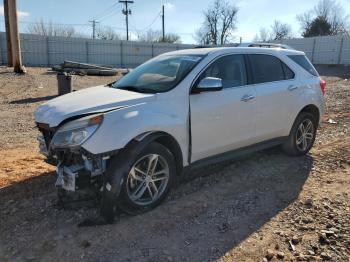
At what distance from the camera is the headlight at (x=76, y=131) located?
368 centimetres

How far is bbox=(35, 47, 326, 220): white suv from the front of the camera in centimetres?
376

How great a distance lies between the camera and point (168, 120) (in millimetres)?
4145

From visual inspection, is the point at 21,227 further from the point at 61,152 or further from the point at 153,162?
the point at 153,162

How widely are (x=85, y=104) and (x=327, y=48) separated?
34.1 metres

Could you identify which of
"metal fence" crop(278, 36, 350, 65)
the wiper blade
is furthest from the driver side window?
"metal fence" crop(278, 36, 350, 65)

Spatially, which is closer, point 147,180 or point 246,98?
point 147,180

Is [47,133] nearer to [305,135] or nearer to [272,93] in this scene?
[272,93]

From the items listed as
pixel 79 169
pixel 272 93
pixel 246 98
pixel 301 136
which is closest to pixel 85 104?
pixel 79 169

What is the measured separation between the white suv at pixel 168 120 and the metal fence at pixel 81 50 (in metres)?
24.4

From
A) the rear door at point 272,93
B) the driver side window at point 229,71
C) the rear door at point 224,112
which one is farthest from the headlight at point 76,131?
the rear door at point 272,93

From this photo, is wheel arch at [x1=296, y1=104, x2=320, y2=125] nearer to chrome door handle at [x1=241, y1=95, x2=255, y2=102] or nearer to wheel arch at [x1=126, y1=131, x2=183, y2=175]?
chrome door handle at [x1=241, y1=95, x2=255, y2=102]

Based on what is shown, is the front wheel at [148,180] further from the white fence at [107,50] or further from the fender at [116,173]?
the white fence at [107,50]

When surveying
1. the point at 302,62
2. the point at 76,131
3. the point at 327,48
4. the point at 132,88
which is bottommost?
the point at 76,131

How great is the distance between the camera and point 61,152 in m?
3.89
